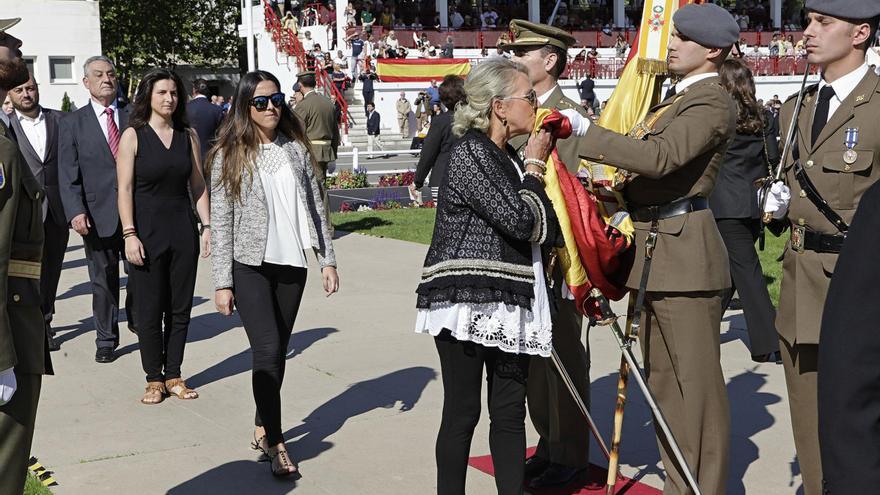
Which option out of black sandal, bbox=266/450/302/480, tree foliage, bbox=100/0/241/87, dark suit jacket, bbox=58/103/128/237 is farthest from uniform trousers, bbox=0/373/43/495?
tree foliage, bbox=100/0/241/87

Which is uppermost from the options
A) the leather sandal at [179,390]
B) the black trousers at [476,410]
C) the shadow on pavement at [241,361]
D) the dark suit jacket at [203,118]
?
the dark suit jacket at [203,118]

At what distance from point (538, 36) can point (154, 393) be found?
3.49 meters

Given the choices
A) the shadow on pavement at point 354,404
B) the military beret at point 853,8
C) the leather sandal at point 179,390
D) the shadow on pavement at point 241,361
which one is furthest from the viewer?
the shadow on pavement at point 241,361

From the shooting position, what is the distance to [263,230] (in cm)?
575

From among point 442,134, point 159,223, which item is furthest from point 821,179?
point 442,134

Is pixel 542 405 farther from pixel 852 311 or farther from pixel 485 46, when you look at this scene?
pixel 485 46

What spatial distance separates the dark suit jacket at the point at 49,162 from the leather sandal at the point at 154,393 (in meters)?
2.14

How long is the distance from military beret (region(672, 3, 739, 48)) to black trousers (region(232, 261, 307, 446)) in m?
2.49

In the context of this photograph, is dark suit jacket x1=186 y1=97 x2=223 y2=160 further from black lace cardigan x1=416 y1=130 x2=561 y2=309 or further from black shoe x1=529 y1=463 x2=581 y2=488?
black lace cardigan x1=416 y1=130 x2=561 y2=309

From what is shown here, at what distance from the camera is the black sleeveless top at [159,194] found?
7258 mm

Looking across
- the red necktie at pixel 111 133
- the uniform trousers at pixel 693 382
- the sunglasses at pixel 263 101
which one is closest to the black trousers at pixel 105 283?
the red necktie at pixel 111 133

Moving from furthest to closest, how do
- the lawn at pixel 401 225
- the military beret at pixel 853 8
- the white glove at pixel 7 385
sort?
the lawn at pixel 401 225 < the military beret at pixel 853 8 < the white glove at pixel 7 385

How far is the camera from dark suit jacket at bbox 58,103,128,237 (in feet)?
27.5

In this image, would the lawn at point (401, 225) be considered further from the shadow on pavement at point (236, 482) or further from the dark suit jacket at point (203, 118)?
the shadow on pavement at point (236, 482)
